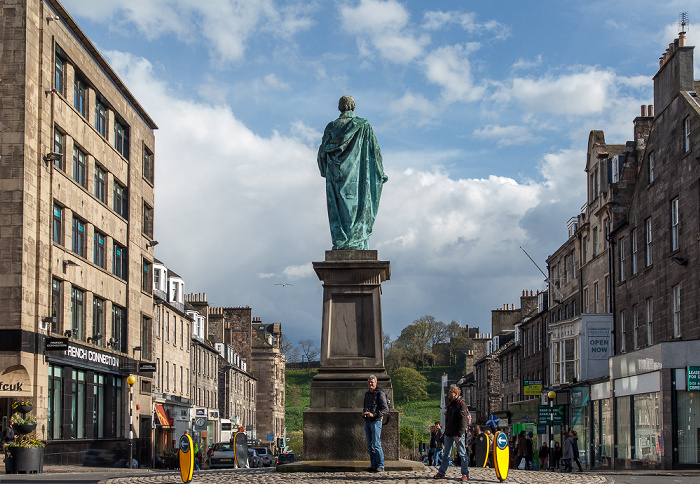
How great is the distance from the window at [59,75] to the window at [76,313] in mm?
8082

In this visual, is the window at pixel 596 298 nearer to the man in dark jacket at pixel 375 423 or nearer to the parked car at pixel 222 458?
the parked car at pixel 222 458

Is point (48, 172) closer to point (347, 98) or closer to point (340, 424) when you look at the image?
point (347, 98)

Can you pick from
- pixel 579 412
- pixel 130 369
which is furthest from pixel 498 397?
pixel 130 369

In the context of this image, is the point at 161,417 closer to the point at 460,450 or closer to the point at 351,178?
the point at 351,178

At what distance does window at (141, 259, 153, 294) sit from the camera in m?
50.4

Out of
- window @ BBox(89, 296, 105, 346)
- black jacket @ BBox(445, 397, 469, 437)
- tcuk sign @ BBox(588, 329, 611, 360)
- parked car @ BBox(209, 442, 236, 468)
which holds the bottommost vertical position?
parked car @ BBox(209, 442, 236, 468)

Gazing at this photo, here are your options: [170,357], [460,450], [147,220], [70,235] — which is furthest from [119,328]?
[460,450]

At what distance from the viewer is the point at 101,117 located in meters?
43.5

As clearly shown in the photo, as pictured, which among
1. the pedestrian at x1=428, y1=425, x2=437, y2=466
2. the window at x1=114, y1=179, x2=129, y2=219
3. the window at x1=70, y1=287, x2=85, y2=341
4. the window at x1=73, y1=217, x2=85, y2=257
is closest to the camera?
the pedestrian at x1=428, y1=425, x2=437, y2=466

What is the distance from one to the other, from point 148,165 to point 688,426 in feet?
107

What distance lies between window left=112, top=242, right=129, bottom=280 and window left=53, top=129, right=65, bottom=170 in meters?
8.95

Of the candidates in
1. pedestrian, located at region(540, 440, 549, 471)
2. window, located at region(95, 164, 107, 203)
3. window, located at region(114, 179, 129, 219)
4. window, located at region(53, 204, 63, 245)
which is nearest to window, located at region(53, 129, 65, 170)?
window, located at region(53, 204, 63, 245)

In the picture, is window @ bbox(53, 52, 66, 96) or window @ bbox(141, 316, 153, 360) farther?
window @ bbox(141, 316, 153, 360)

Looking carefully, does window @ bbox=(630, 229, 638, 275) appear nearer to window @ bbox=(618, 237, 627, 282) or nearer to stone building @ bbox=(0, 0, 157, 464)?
window @ bbox=(618, 237, 627, 282)
